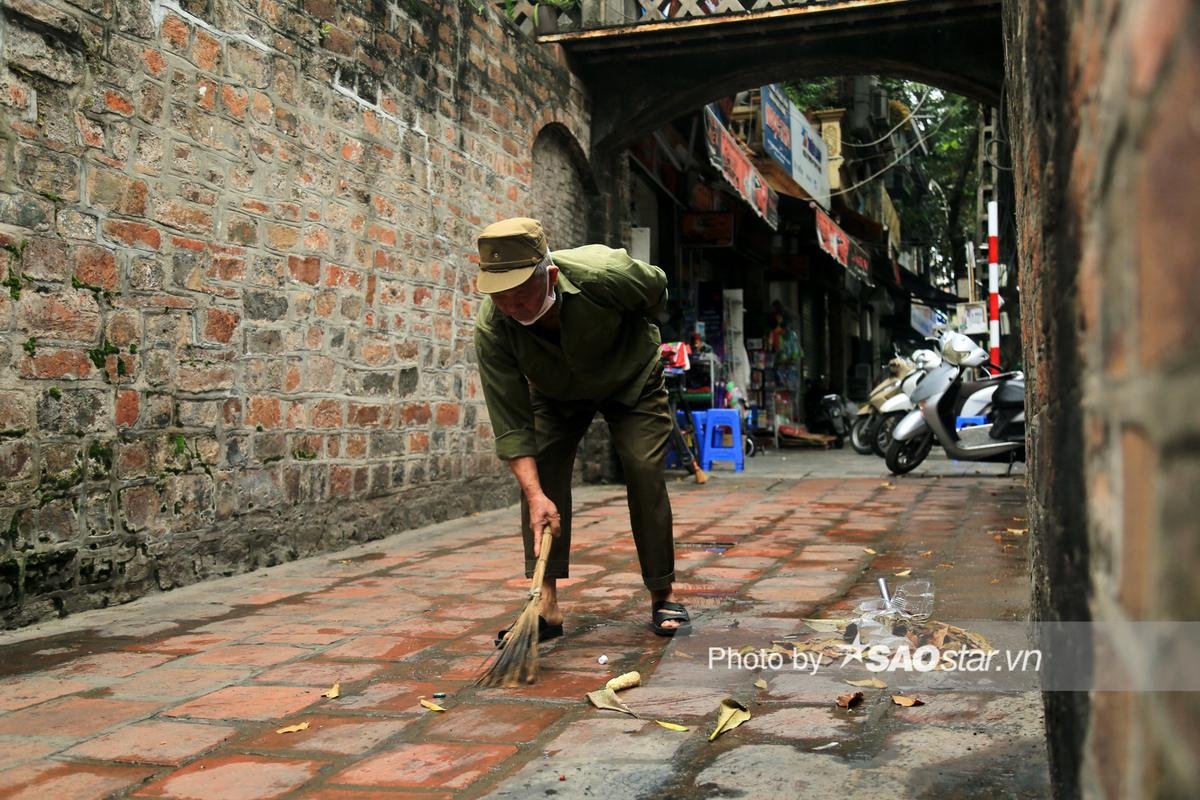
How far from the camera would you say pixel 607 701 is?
2.92 meters

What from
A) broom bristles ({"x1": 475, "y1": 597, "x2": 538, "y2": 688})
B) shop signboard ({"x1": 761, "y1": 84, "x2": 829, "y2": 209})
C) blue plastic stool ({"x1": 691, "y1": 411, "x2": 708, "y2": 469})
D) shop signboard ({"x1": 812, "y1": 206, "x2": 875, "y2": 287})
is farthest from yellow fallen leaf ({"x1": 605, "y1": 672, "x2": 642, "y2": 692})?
shop signboard ({"x1": 812, "y1": 206, "x2": 875, "y2": 287})

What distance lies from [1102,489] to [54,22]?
4405 millimetres

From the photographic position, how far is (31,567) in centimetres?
410

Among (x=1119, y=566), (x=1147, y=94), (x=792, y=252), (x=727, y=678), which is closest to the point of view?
(x=1147, y=94)

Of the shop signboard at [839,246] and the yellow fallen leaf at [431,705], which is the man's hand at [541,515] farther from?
the shop signboard at [839,246]

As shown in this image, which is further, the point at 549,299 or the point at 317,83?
the point at 317,83

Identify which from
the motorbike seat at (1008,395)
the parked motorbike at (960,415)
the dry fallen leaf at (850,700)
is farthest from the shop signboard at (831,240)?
the dry fallen leaf at (850,700)

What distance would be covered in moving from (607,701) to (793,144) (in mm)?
11993

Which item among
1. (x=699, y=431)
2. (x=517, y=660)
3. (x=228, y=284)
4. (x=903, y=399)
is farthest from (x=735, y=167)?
(x=517, y=660)

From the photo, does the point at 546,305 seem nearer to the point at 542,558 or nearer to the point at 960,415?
the point at 542,558

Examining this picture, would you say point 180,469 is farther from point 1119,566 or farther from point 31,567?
point 1119,566

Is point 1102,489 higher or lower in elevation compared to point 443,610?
higher

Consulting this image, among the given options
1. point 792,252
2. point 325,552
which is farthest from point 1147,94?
point 792,252

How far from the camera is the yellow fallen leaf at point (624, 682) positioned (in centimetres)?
304
